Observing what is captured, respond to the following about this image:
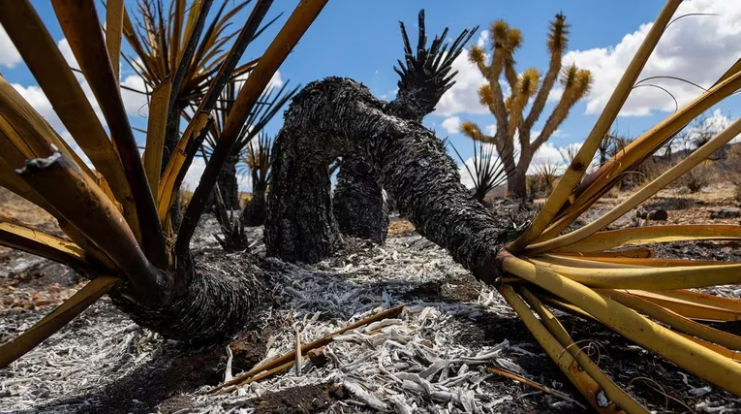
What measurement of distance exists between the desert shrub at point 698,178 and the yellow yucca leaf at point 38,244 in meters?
9.29

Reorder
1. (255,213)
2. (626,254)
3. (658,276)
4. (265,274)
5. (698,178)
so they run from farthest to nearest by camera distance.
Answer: (698,178)
(255,213)
(265,274)
(626,254)
(658,276)

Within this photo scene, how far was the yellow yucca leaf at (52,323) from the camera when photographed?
1.07 m

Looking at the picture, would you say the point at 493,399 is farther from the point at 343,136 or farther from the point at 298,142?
the point at 298,142

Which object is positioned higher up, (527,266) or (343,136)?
(343,136)

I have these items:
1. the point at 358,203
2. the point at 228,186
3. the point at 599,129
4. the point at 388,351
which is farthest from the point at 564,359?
the point at 228,186

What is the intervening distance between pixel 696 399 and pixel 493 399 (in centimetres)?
53

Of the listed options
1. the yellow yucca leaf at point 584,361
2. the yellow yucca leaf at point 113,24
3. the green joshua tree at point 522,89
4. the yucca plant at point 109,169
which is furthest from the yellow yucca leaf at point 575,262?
the green joshua tree at point 522,89

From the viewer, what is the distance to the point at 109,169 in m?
1.06

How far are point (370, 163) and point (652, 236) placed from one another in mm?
1365

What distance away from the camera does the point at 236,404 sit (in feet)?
4.32

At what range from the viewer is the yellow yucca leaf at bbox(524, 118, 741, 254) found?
1173mm

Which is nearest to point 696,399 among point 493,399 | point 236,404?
point 493,399

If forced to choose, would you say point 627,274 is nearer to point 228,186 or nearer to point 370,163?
point 370,163

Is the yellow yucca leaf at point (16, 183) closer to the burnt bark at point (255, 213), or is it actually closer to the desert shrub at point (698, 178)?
the burnt bark at point (255, 213)
